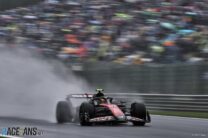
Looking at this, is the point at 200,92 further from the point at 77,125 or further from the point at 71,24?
the point at 71,24

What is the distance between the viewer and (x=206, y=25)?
16969mm

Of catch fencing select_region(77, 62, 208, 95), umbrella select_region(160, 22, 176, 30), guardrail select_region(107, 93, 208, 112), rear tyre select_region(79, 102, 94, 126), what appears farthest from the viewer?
umbrella select_region(160, 22, 176, 30)

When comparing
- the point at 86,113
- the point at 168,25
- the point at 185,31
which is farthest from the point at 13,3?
the point at 86,113

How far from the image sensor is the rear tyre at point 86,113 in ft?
32.3

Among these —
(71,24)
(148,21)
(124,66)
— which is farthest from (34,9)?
(124,66)

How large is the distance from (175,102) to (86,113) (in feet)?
19.2

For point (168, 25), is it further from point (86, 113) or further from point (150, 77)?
point (86, 113)

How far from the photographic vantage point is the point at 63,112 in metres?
10.7

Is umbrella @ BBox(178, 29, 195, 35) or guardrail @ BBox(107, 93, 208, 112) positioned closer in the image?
guardrail @ BBox(107, 93, 208, 112)

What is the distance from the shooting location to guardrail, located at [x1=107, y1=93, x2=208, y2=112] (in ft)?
46.7

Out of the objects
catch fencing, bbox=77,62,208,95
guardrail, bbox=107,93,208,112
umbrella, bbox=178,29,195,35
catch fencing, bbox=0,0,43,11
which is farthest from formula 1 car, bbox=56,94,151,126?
catch fencing, bbox=0,0,43,11

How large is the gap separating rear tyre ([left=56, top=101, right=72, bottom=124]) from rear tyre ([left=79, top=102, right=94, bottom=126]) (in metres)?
0.72

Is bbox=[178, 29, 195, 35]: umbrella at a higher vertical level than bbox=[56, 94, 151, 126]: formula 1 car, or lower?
higher

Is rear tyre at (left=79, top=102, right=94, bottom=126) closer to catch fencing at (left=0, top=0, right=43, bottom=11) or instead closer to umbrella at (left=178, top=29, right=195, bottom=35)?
umbrella at (left=178, top=29, right=195, bottom=35)
